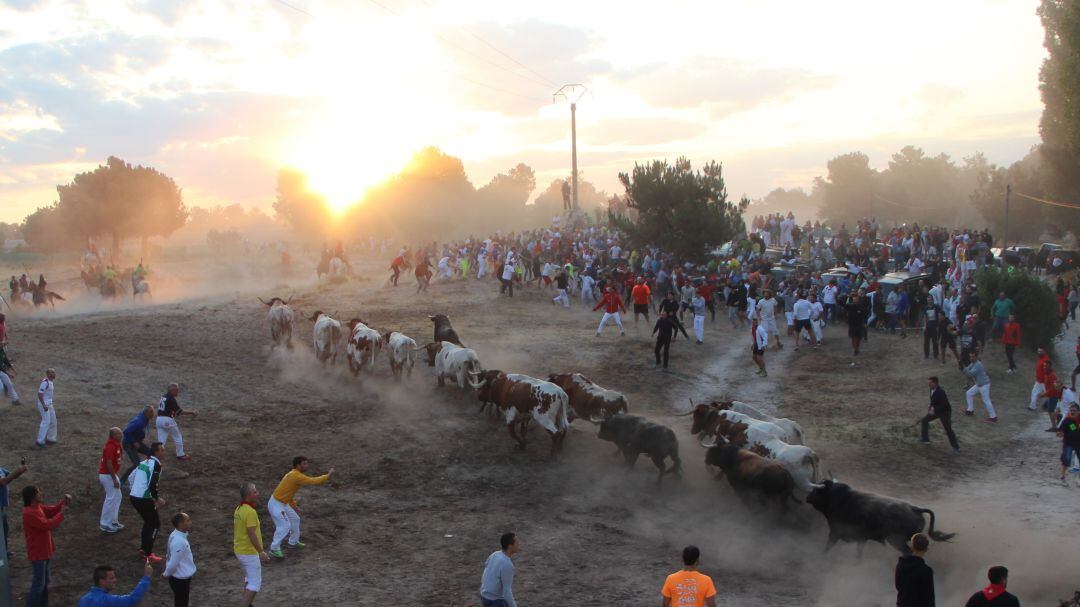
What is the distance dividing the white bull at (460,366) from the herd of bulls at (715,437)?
2cm

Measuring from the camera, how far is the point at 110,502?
11.5 metres

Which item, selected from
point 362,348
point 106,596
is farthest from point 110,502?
point 362,348

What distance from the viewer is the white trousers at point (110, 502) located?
451 inches

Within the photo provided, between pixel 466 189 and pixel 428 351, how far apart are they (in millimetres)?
68404

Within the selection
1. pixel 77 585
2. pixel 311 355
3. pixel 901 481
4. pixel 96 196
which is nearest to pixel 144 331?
pixel 311 355

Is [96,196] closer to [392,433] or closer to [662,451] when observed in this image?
[392,433]

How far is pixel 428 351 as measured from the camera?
2064cm

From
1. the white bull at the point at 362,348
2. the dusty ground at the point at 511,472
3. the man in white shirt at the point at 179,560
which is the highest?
the white bull at the point at 362,348

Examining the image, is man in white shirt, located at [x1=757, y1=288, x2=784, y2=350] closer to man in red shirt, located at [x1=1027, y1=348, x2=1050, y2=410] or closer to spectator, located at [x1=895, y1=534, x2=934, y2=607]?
man in red shirt, located at [x1=1027, y1=348, x2=1050, y2=410]

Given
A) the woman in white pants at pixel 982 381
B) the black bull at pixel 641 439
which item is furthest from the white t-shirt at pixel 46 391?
the woman in white pants at pixel 982 381

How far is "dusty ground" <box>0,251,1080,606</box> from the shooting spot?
35.4 feet

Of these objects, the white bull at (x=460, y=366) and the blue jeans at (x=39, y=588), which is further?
the white bull at (x=460, y=366)

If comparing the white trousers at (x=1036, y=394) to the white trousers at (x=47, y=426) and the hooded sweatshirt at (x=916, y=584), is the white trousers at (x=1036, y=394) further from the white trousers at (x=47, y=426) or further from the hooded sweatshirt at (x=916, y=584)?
the white trousers at (x=47, y=426)

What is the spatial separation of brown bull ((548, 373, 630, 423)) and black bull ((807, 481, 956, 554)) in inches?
197
